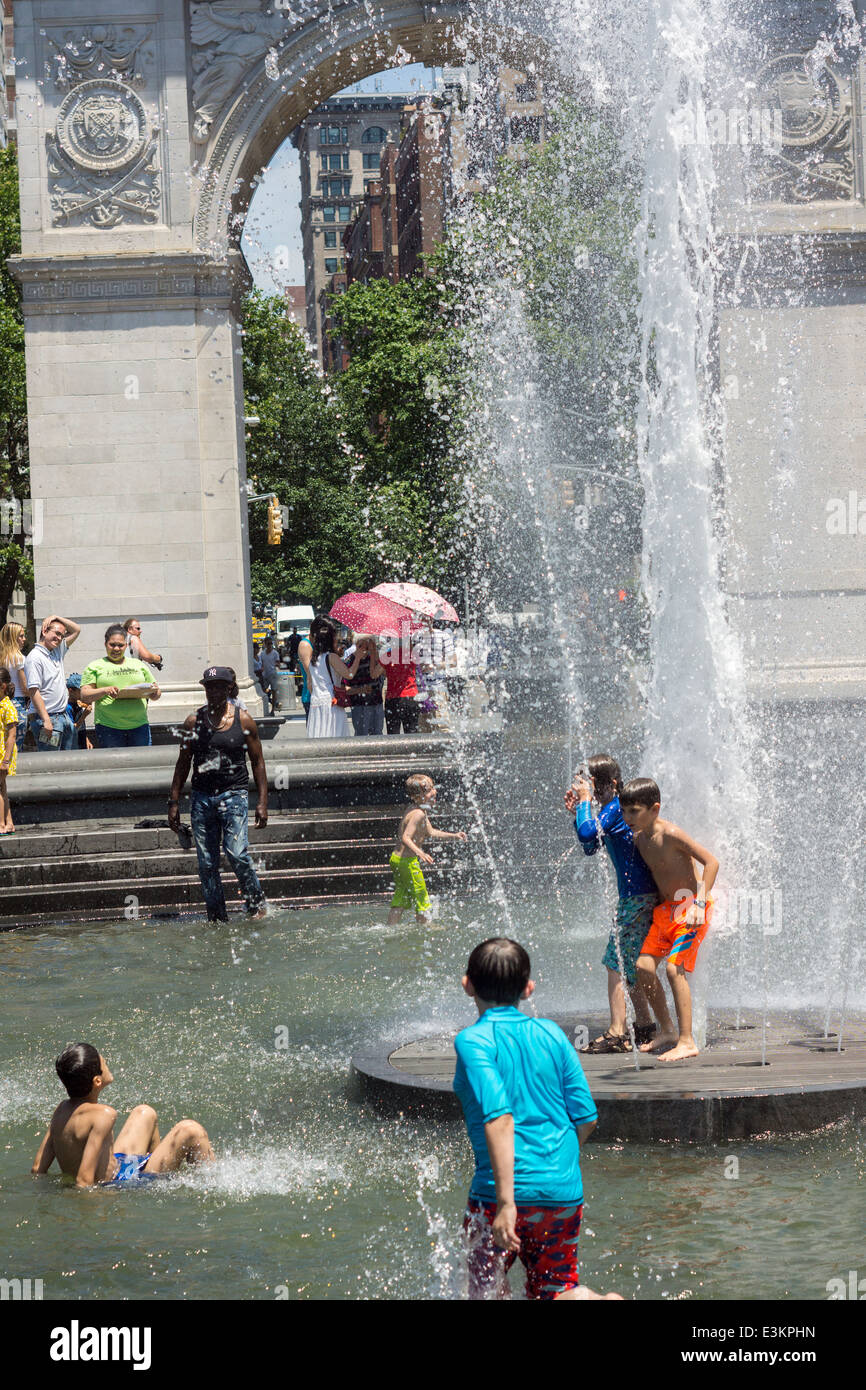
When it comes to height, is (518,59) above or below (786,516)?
above

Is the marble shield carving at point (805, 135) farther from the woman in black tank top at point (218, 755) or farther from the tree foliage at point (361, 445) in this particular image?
the tree foliage at point (361, 445)

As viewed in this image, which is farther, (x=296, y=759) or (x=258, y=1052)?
(x=296, y=759)

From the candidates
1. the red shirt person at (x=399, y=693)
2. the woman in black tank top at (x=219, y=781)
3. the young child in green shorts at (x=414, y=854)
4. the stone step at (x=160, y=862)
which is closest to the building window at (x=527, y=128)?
the red shirt person at (x=399, y=693)

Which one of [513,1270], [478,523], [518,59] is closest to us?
[513,1270]

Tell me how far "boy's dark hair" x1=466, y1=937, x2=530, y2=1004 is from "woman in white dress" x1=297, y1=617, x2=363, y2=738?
12.1 metres

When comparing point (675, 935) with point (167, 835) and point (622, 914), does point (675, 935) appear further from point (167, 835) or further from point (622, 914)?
point (167, 835)

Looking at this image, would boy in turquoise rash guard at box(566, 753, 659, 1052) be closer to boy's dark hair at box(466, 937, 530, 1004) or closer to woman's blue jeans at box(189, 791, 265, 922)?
boy's dark hair at box(466, 937, 530, 1004)

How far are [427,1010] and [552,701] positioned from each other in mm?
15924

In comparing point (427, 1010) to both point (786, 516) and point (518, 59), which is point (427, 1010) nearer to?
point (786, 516)

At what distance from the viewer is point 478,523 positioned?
140 ft

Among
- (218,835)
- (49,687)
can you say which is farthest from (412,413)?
(218,835)

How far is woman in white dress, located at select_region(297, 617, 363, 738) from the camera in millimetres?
16188
